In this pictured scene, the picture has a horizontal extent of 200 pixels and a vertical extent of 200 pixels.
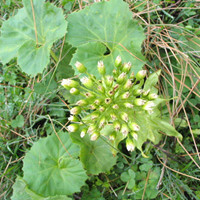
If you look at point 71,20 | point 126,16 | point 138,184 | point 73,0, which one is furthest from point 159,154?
point 73,0

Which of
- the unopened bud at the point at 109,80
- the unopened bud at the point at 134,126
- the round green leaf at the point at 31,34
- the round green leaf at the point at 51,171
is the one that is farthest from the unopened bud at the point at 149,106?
the round green leaf at the point at 31,34

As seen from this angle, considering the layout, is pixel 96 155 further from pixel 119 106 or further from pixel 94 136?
pixel 119 106

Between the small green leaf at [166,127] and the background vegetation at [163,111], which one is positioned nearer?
the small green leaf at [166,127]

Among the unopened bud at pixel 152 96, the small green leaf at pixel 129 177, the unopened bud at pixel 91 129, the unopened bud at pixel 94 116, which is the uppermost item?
the unopened bud at pixel 152 96

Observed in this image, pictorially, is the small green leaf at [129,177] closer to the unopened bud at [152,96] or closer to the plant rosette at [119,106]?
the plant rosette at [119,106]

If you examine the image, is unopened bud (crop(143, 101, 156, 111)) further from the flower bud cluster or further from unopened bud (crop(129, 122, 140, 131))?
unopened bud (crop(129, 122, 140, 131))

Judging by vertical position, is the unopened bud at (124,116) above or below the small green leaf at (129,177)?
above

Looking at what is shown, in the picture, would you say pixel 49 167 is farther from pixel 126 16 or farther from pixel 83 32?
pixel 126 16
